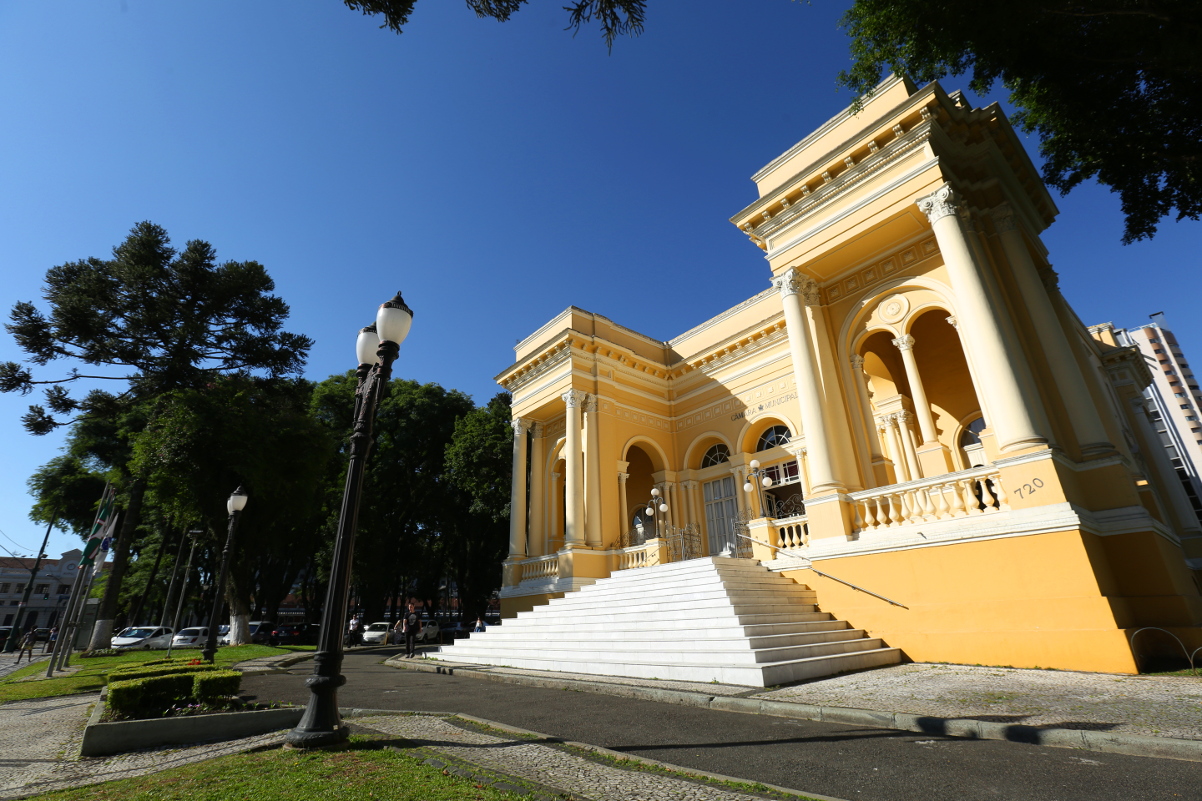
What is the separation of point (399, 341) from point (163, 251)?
22.1 meters

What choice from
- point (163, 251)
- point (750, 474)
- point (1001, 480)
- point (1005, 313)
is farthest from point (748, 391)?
point (163, 251)

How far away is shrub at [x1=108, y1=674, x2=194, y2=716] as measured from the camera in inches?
210

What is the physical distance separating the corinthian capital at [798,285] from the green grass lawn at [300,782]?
461 inches

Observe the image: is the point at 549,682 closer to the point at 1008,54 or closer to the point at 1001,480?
the point at 1001,480

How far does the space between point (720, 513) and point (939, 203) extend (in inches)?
405

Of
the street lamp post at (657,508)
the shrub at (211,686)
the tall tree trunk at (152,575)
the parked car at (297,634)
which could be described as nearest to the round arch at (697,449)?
the street lamp post at (657,508)

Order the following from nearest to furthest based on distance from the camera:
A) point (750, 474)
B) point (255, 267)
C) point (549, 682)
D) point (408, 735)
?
point (408, 735) → point (549, 682) → point (750, 474) → point (255, 267)

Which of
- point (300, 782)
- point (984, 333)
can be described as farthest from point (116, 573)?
point (984, 333)

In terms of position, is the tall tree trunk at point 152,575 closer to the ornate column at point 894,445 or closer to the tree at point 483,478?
the tree at point 483,478

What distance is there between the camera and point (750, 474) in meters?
16.0

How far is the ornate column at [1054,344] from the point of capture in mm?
9250

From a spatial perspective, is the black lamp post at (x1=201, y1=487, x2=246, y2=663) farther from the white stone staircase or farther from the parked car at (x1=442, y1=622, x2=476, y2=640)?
the parked car at (x1=442, y1=622, x2=476, y2=640)

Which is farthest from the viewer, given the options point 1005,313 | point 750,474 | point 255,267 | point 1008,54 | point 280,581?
point 280,581

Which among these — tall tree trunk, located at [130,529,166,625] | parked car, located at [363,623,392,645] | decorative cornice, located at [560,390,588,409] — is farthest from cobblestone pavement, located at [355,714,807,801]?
tall tree trunk, located at [130,529,166,625]
